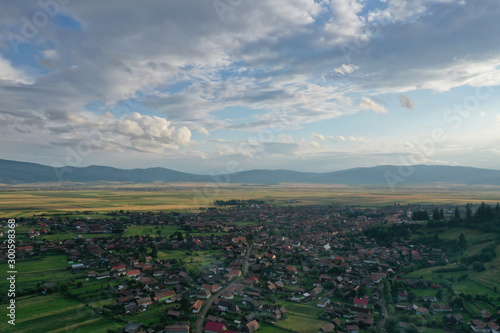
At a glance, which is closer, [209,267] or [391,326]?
[391,326]

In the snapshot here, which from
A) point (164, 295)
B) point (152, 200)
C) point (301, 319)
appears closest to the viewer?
point (301, 319)

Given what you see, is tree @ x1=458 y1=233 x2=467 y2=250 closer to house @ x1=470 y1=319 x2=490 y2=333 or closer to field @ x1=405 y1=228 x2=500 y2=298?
field @ x1=405 y1=228 x2=500 y2=298

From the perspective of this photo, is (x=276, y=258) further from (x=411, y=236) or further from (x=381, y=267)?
(x=411, y=236)

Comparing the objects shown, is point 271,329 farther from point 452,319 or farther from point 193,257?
point 193,257

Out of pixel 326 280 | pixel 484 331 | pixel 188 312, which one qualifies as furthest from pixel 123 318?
pixel 484 331

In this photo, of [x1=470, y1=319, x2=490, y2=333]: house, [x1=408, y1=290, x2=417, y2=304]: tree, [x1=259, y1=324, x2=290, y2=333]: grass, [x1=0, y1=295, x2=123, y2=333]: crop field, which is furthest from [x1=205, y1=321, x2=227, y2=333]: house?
[x1=470, y1=319, x2=490, y2=333]: house

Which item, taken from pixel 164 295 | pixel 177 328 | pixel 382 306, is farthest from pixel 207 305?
pixel 382 306
